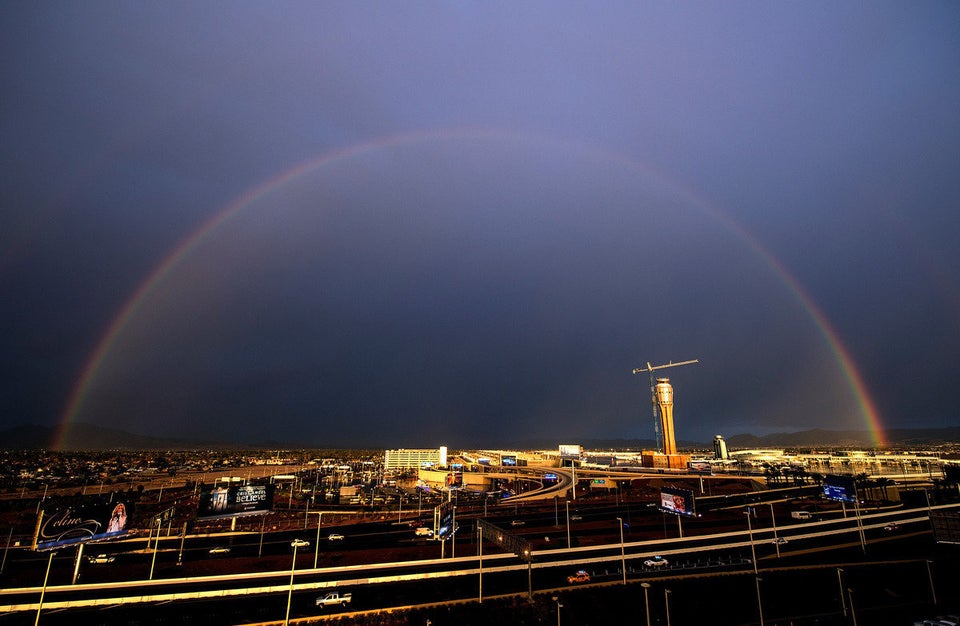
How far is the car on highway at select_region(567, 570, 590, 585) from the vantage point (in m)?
47.9

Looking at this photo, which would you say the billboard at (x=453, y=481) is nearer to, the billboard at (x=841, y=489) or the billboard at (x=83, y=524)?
the billboard at (x=83, y=524)

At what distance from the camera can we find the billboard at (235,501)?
220ft

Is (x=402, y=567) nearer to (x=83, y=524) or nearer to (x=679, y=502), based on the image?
(x=83, y=524)

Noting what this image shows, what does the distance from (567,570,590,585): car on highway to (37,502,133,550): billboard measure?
53.2 meters

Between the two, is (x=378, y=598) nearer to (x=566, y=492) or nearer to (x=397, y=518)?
(x=397, y=518)

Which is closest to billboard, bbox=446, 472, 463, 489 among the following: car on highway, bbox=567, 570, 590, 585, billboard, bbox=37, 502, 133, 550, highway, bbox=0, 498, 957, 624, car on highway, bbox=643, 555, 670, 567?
highway, bbox=0, 498, 957, 624

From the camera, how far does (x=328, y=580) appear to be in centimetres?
5031

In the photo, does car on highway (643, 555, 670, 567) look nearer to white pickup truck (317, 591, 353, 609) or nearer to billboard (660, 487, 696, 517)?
billboard (660, 487, 696, 517)

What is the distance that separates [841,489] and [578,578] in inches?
1975

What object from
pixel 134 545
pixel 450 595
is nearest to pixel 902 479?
pixel 450 595

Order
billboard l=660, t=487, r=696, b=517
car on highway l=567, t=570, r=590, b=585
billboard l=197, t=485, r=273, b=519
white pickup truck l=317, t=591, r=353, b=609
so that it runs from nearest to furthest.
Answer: white pickup truck l=317, t=591, r=353, b=609, car on highway l=567, t=570, r=590, b=585, billboard l=660, t=487, r=696, b=517, billboard l=197, t=485, r=273, b=519

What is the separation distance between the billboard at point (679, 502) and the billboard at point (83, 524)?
232 feet

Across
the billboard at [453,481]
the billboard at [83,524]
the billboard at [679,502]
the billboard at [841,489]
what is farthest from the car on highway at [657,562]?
the billboard at [83,524]

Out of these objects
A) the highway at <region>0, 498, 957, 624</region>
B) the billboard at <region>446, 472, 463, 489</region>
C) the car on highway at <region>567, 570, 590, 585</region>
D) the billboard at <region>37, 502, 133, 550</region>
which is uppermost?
the billboard at <region>37, 502, 133, 550</region>
